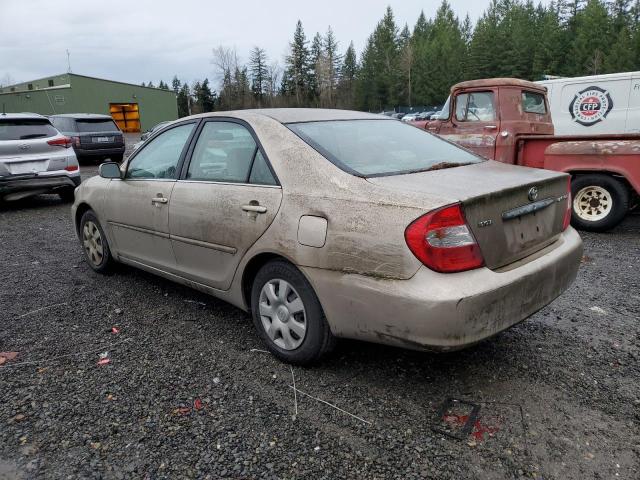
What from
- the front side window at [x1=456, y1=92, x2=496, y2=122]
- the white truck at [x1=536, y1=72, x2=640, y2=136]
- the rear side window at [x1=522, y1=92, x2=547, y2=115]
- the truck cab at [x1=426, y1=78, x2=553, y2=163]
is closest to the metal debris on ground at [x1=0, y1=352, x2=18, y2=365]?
the truck cab at [x1=426, y1=78, x2=553, y2=163]

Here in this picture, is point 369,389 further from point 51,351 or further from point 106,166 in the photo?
point 106,166

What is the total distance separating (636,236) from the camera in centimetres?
632

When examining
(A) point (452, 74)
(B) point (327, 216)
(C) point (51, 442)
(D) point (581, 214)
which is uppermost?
(A) point (452, 74)

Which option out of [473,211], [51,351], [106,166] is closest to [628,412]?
[473,211]

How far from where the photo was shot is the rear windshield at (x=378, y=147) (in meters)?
2.97

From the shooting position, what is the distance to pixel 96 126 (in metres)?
16.4

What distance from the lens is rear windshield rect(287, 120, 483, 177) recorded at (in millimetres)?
2967

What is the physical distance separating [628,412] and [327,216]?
6.09 feet

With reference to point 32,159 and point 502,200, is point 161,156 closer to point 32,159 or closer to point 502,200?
point 502,200

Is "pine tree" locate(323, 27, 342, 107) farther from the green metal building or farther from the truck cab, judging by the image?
the truck cab

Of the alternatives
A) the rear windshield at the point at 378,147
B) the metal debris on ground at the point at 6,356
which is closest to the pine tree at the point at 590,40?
the rear windshield at the point at 378,147

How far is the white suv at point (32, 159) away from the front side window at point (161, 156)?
5.52 metres

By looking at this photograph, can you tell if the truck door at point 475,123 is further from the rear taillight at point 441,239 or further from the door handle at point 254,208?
the rear taillight at point 441,239

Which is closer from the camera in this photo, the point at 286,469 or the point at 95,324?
the point at 286,469
